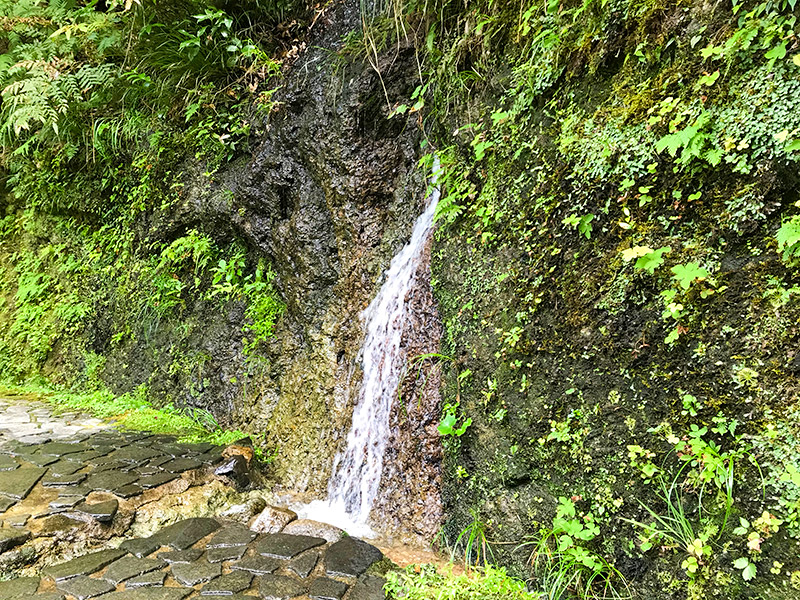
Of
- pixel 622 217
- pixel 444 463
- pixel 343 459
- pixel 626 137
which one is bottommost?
pixel 343 459

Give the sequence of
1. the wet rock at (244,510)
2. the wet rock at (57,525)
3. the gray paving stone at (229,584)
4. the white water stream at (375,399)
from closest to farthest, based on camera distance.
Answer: the gray paving stone at (229,584)
the wet rock at (57,525)
the wet rock at (244,510)
the white water stream at (375,399)

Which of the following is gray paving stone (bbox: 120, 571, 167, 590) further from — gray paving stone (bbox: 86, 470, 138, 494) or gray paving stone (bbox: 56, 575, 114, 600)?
gray paving stone (bbox: 86, 470, 138, 494)

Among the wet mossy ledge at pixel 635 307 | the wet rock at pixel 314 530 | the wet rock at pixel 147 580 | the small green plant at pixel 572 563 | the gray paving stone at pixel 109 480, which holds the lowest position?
the wet rock at pixel 314 530

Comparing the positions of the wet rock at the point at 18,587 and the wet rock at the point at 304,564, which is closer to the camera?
the wet rock at the point at 18,587

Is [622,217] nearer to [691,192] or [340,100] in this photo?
[691,192]

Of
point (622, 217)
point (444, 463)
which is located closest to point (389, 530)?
point (444, 463)

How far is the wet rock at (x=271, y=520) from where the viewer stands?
3289 mm

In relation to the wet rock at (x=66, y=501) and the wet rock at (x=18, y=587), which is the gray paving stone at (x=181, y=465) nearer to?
the wet rock at (x=66, y=501)

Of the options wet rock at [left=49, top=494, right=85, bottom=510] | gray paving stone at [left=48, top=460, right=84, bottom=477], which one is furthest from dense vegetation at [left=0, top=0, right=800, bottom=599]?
gray paving stone at [left=48, top=460, right=84, bottom=477]

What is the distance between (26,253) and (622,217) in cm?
1034

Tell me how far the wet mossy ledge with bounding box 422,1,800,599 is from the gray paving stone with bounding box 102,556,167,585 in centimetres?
189

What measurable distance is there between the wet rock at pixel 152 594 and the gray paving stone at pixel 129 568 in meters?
0.16

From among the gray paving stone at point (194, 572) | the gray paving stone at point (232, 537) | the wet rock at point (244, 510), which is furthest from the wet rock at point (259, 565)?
the wet rock at point (244, 510)

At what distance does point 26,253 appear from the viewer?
848 centimetres
